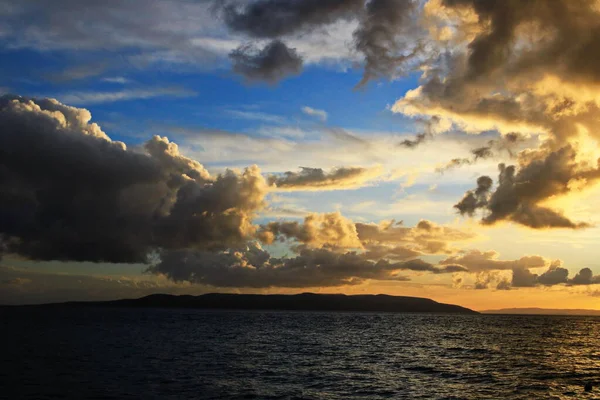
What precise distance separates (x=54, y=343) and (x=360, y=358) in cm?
5843

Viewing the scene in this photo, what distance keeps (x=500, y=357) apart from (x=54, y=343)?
8232cm

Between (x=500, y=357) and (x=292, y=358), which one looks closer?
(x=292, y=358)

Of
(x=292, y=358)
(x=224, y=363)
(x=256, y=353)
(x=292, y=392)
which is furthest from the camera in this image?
(x=256, y=353)

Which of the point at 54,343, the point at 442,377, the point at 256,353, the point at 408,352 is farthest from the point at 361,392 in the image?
the point at 54,343

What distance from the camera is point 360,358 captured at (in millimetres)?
81000

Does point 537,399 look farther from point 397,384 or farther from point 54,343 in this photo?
point 54,343

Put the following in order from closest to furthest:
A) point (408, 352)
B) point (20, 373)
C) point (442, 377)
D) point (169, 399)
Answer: point (169, 399), point (20, 373), point (442, 377), point (408, 352)

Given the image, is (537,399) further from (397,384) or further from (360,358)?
(360,358)

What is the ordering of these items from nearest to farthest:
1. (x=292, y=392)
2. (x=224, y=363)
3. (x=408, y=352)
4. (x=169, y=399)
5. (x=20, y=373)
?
(x=169, y=399)
(x=292, y=392)
(x=20, y=373)
(x=224, y=363)
(x=408, y=352)

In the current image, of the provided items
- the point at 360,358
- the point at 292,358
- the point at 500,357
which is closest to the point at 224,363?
the point at 292,358

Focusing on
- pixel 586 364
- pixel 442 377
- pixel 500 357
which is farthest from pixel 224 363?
pixel 586 364

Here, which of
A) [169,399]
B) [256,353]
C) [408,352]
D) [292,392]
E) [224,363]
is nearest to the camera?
[169,399]

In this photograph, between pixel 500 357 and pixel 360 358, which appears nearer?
pixel 360 358

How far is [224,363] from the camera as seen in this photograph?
71000mm
